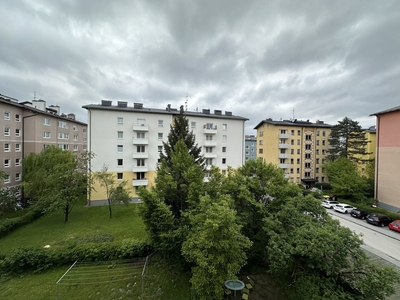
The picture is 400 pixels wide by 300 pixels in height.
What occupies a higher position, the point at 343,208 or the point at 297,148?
the point at 297,148

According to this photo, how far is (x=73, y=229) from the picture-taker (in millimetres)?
18594

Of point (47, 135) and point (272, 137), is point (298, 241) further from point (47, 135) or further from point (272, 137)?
point (47, 135)

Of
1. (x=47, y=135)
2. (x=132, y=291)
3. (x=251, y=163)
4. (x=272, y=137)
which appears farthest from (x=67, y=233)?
(x=272, y=137)

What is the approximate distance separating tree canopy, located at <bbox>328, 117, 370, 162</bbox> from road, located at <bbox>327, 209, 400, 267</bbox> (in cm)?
1802

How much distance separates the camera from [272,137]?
131 feet

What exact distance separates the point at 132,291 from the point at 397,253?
20.2 metres

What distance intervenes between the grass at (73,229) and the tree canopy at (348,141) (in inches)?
1547

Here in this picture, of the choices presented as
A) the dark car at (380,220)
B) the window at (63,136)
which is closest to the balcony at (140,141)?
the window at (63,136)

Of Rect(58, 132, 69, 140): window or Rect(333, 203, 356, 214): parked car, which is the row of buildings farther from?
Rect(333, 203, 356, 214): parked car

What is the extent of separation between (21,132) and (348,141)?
5851 cm

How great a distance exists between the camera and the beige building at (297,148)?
129ft

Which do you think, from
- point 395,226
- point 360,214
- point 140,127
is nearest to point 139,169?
point 140,127

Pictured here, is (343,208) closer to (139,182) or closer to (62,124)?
(139,182)

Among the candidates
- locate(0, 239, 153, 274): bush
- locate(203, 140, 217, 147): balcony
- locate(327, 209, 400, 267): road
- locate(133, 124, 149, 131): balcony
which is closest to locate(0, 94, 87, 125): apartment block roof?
locate(133, 124, 149, 131): balcony
